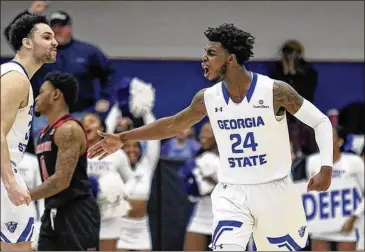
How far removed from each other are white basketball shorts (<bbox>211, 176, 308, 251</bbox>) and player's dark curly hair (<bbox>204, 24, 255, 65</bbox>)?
795mm

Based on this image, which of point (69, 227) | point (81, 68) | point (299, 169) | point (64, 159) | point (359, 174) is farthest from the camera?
point (299, 169)

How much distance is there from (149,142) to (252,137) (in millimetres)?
3312

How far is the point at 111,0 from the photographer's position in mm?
10477

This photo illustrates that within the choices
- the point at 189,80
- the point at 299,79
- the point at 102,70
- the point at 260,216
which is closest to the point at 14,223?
the point at 260,216

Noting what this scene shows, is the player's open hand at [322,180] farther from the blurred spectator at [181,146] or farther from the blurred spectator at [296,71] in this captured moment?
the blurred spectator at [181,146]

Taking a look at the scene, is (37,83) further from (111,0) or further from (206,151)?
(111,0)

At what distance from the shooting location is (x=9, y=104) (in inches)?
206

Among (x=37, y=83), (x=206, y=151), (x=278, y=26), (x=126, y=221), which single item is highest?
(x=278, y=26)

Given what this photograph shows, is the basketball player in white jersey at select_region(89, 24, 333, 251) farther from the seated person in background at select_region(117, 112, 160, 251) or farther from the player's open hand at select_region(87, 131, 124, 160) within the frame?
the seated person in background at select_region(117, 112, 160, 251)

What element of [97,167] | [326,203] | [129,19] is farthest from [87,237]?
[129,19]

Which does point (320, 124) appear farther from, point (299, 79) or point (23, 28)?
point (299, 79)

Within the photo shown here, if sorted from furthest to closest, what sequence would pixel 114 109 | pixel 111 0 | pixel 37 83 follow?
pixel 111 0 → pixel 114 109 → pixel 37 83

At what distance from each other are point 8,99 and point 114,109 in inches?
162

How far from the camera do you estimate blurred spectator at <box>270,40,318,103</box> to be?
8812mm
